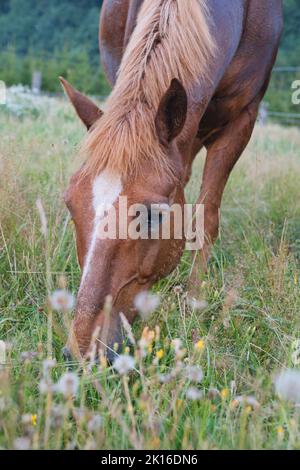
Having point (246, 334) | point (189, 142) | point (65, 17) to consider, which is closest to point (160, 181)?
point (189, 142)

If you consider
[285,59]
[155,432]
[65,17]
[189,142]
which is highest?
[65,17]

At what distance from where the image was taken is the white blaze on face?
7.15 ft

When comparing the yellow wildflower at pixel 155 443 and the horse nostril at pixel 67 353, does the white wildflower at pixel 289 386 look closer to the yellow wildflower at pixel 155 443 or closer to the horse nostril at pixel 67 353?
the yellow wildflower at pixel 155 443

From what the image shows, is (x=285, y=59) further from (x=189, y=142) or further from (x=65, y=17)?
(x=189, y=142)

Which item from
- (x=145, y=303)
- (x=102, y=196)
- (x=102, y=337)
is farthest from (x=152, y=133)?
(x=102, y=337)

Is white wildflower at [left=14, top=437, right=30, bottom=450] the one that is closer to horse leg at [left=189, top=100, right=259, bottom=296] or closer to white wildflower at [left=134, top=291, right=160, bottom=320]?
white wildflower at [left=134, top=291, right=160, bottom=320]

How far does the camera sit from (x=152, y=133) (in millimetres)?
2447

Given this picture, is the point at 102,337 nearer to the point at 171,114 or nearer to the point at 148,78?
the point at 171,114

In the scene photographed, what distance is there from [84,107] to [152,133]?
0.44 m

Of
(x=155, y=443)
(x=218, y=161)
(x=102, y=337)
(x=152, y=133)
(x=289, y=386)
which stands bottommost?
(x=155, y=443)

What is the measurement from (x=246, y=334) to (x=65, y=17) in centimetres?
3665

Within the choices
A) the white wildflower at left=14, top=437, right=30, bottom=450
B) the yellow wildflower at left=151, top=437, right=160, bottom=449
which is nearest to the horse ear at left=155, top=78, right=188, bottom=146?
the yellow wildflower at left=151, top=437, right=160, bottom=449

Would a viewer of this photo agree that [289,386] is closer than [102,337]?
Yes

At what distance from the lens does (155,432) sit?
64.2 inches
